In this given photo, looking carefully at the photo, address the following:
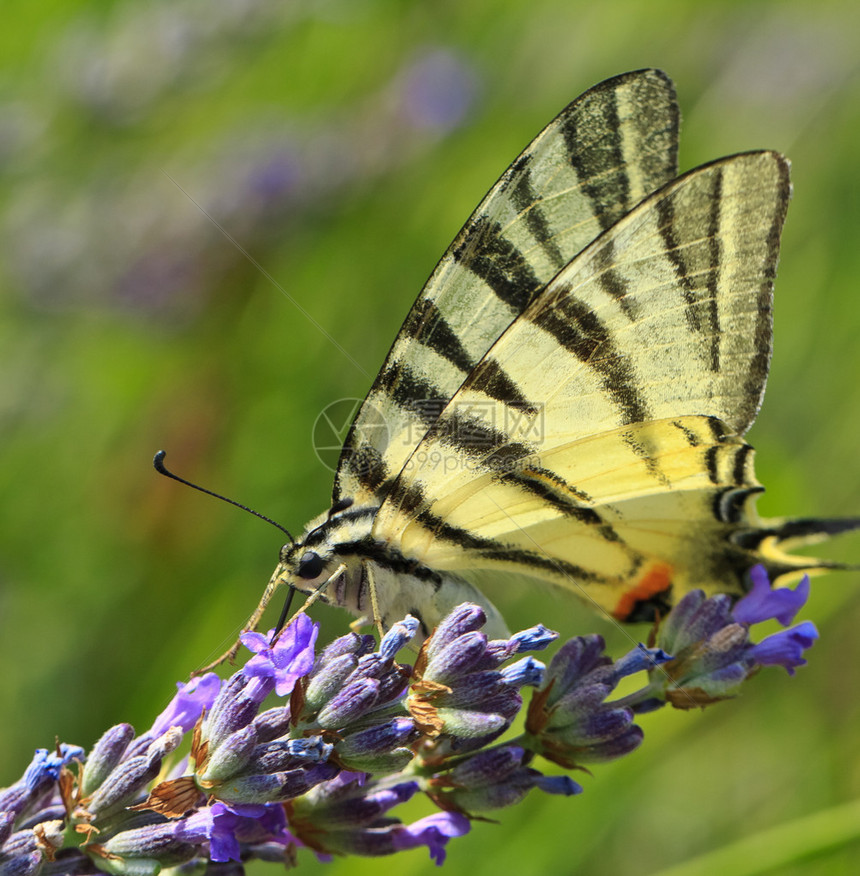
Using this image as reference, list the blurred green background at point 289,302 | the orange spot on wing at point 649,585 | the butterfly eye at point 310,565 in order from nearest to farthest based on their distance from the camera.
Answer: the butterfly eye at point 310,565 < the orange spot on wing at point 649,585 < the blurred green background at point 289,302

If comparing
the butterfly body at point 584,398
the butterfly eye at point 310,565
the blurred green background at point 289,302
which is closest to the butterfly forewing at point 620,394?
the butterfly body at point 584,398

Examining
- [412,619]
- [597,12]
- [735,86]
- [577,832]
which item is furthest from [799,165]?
[412,619]

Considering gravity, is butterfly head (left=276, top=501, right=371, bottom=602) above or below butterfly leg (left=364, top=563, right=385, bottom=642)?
above

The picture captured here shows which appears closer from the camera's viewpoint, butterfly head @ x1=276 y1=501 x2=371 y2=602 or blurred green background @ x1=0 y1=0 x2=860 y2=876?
butterfly head @ x1=276 y1=501 x2=371 y2=602

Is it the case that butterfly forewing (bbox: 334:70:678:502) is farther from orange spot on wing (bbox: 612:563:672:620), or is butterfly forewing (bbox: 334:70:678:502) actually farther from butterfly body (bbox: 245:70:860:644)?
orange spot on wing (bbox: 612:563:672:620)

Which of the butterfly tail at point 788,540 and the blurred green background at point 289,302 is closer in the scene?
the butterfly tail at point 788,540

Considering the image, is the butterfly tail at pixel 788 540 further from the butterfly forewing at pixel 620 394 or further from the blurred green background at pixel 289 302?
the blurred green background at pixel 289 302

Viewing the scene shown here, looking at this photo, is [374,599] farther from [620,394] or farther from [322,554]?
[620,394]

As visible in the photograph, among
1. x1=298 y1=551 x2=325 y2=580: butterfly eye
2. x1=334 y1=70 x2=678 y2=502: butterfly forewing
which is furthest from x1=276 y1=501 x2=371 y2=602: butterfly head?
x1=334 y1=70 x2=678 y2=502: butterfly forewing
